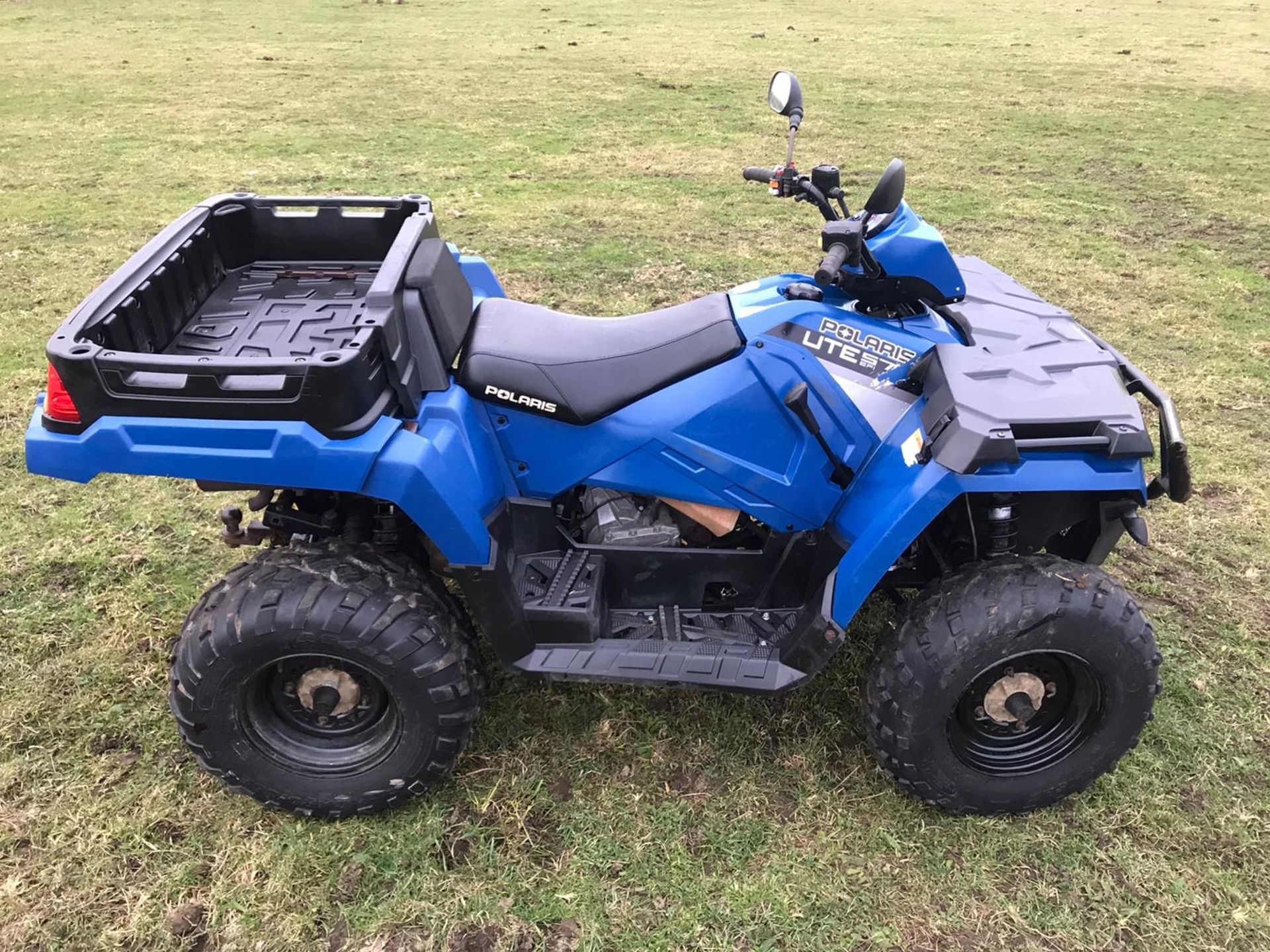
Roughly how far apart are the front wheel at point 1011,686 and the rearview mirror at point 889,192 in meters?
1.02

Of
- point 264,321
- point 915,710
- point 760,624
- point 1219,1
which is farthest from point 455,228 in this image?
point 1219,1

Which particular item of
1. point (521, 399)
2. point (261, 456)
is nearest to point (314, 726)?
point (261, 456)

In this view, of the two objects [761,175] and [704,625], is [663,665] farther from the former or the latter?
[761,175]

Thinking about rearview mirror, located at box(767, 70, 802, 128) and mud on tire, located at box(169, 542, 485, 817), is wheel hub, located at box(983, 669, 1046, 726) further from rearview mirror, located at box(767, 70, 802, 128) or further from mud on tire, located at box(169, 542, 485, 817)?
rearview mirror, located at box(767, 70, 802, 128)

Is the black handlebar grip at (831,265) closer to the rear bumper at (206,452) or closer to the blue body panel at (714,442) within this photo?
the blue body panel at (714,442)

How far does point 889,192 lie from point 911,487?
0.83 meters

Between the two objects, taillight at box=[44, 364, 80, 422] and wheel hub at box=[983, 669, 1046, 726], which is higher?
taillight at box=[44, 364, 80, 422]

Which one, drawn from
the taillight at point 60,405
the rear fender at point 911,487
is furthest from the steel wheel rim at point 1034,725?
the taillight at point 60,405

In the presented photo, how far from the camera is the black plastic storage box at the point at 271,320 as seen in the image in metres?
2.11

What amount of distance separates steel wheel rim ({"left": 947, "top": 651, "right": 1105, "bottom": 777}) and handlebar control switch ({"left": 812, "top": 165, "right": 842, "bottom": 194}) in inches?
55.7

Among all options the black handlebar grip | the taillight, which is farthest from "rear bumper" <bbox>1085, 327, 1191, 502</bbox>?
the taillight

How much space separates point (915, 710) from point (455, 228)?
18.6 ft

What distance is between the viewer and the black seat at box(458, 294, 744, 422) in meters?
2.47

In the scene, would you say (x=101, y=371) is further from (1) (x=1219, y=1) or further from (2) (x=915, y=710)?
(1) (x=1219, y=1)
